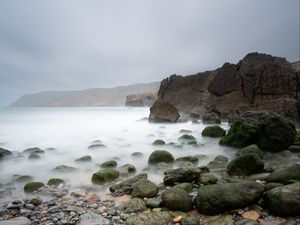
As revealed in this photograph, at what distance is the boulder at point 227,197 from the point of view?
426 centimetres

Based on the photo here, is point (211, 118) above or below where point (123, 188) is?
above

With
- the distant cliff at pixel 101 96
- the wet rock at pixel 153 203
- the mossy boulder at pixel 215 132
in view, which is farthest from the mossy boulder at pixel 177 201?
the distant cliff at pixel 101 96

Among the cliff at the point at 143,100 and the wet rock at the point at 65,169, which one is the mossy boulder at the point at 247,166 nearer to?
the wet rock at the point at 65,169

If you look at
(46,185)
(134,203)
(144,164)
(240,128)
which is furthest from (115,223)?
(240,128)

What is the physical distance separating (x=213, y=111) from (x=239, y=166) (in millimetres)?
15282

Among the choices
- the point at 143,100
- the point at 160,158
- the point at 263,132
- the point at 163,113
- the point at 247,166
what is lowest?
the point at 160,158

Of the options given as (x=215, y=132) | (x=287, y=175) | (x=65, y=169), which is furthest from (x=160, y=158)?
(x=215, y=132)

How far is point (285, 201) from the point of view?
13.0 ft

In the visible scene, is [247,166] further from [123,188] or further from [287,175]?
[123,188]

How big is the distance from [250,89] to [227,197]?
55.2ft

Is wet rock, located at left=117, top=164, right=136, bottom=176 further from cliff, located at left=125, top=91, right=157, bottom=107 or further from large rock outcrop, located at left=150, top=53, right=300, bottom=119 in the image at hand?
cliff, located at left=125, top=91, right=157, bottom=107

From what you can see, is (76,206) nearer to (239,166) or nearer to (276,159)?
(239,166)

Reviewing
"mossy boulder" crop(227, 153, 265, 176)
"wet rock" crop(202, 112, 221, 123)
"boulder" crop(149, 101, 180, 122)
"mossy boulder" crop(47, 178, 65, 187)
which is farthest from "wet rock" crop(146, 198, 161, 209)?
"boulder" crop(149, 101, 180, 122)

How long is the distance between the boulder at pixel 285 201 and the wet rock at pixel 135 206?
2.13m
